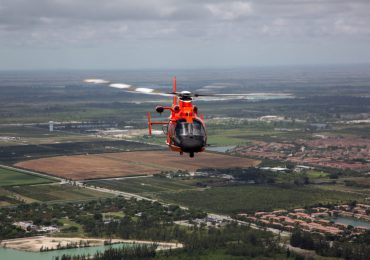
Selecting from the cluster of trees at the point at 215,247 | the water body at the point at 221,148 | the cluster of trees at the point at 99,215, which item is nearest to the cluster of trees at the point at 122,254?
the cluster of trees at the point at 215,247

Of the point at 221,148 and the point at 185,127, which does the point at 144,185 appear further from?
the point at 185,127

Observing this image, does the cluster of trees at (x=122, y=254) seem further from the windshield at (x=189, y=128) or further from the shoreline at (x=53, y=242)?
the windshield at (x=189, y=128)

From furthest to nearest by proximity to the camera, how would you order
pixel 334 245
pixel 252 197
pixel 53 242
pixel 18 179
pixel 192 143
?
pixel 18 179
pixel 252 197
pixel 53 242
pixel 334 245
pixel 192 143

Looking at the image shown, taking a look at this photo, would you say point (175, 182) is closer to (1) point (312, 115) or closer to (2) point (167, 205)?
(2) point (167, 205)

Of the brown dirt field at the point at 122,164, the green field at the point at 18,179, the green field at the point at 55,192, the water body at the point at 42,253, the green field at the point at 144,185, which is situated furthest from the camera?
the brown dirt field at the point at 122,164

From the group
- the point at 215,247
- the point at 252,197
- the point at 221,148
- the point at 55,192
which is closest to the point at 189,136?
the point at 215,247

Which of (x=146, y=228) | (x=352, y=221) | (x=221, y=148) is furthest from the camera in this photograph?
(x=221, y=148)

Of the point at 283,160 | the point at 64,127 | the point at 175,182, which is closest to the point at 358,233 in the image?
the point at 175,182
